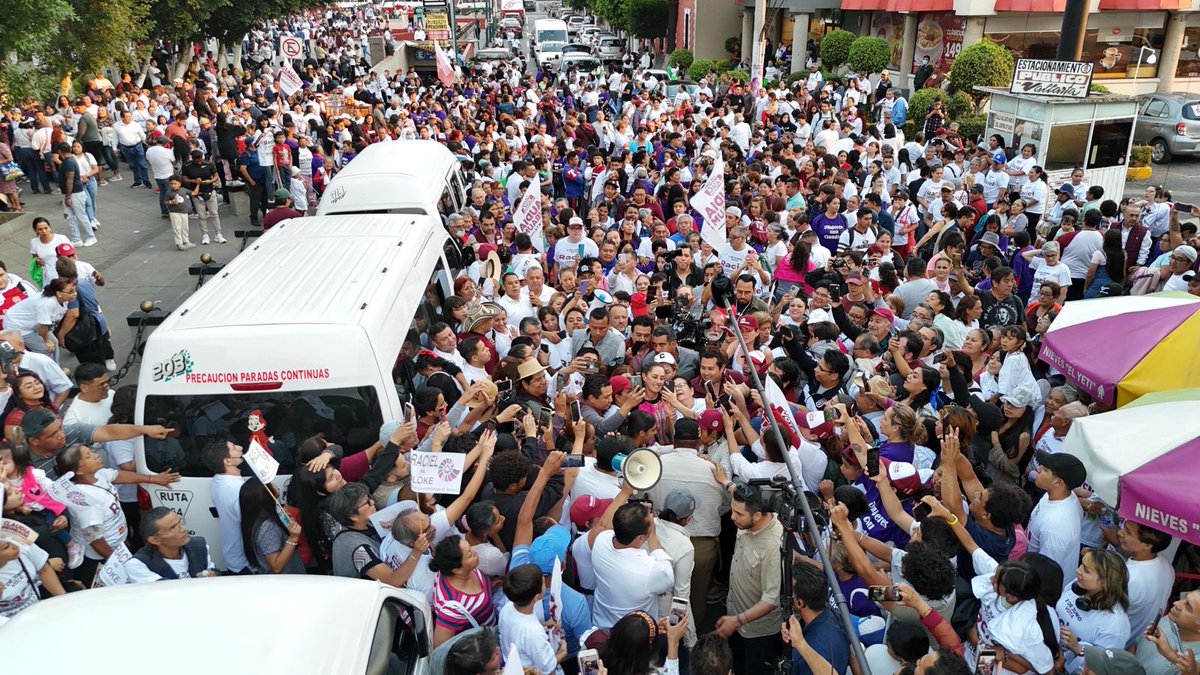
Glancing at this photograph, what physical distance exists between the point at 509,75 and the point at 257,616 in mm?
27104

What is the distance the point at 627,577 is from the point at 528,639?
24.1 inches

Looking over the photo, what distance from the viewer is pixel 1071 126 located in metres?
13.8

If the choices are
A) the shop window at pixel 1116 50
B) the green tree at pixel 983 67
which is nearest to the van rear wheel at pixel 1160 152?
the green tree at pixel 983 67

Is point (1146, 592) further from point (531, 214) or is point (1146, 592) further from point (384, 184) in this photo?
point (384, 184)

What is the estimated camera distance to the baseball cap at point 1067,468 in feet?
15.3

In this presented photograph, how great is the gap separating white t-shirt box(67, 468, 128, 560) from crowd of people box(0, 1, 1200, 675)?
0.01 metres

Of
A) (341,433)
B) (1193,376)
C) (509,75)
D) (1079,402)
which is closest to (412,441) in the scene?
(341,433)

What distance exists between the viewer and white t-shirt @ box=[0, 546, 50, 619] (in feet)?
14.3

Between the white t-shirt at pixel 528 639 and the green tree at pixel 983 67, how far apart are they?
2051 centimetres

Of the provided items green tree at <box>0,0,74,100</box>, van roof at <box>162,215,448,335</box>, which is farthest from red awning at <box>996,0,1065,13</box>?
green tree at <box>0,0,74,100</box>

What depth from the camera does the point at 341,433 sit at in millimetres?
5445

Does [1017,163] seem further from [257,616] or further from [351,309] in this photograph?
[257,616]

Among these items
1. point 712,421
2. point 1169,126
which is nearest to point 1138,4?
point 1169,126

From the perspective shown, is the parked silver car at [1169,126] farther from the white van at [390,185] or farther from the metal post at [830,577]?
the metal post at [830,577]
